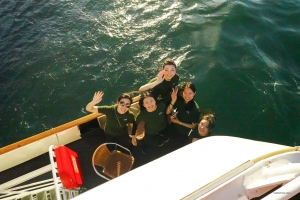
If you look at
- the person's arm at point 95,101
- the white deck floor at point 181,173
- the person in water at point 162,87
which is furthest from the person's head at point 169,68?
the white deck floor at point 181,173

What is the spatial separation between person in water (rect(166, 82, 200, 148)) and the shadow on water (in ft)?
4.40

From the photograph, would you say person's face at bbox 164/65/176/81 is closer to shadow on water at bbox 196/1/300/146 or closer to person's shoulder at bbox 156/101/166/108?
person's shoulder at bbox 156/101/166/108

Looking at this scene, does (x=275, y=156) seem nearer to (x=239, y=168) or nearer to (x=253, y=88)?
(x=239, y=168)

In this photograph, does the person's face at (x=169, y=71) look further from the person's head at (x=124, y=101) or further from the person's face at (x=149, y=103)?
the person's head at (x=124, y=101)

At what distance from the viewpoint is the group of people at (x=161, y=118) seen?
15.1 feet

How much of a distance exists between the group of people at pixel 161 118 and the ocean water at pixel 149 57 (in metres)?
1.43

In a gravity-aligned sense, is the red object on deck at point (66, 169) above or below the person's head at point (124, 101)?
below

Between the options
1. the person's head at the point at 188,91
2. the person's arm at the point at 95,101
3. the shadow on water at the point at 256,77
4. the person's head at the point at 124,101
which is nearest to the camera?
the person's head at the point at 124,101

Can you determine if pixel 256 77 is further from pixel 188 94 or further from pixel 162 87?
pixel 188 94

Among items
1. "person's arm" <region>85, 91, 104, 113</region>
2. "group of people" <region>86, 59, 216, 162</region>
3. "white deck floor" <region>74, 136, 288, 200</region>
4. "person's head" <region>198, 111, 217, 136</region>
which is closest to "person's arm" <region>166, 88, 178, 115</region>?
"group of people" <region>86, 59, 216, 162</region>

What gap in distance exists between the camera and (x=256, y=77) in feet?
23.5

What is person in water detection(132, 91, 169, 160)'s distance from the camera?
4.65 meters

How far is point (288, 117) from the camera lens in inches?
256

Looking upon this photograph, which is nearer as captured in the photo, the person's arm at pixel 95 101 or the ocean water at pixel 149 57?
the person's arm at pixel 95 101
